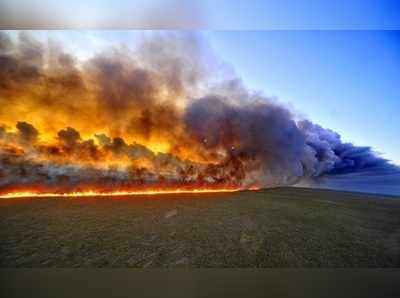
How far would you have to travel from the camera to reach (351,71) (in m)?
4.88

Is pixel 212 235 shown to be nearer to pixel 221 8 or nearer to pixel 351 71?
pixel 221 8

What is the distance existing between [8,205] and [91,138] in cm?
186

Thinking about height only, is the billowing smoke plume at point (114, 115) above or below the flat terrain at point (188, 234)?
above

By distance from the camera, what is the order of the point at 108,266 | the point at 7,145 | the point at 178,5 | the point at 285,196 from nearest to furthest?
the point at 178,5
the point at 108,266
the point at 7,145
the point at 285,196

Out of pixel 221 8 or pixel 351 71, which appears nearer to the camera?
pixel 221 8

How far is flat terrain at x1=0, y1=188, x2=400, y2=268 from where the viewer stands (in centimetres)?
328

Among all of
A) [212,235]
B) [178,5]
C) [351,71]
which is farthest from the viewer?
[351,71]

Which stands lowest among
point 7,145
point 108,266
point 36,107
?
point 108,266

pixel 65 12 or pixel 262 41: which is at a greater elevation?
pixel 262 41

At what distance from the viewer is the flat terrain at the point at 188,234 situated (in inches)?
129

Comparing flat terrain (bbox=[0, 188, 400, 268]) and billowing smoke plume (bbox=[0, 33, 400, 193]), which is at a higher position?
billowing smoke plume (bbox=[0, 33, 400, 193])

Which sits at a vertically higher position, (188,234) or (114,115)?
(114,115)

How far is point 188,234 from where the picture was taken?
3.85 m

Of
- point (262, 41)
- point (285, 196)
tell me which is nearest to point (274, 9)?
point (262, 41)
